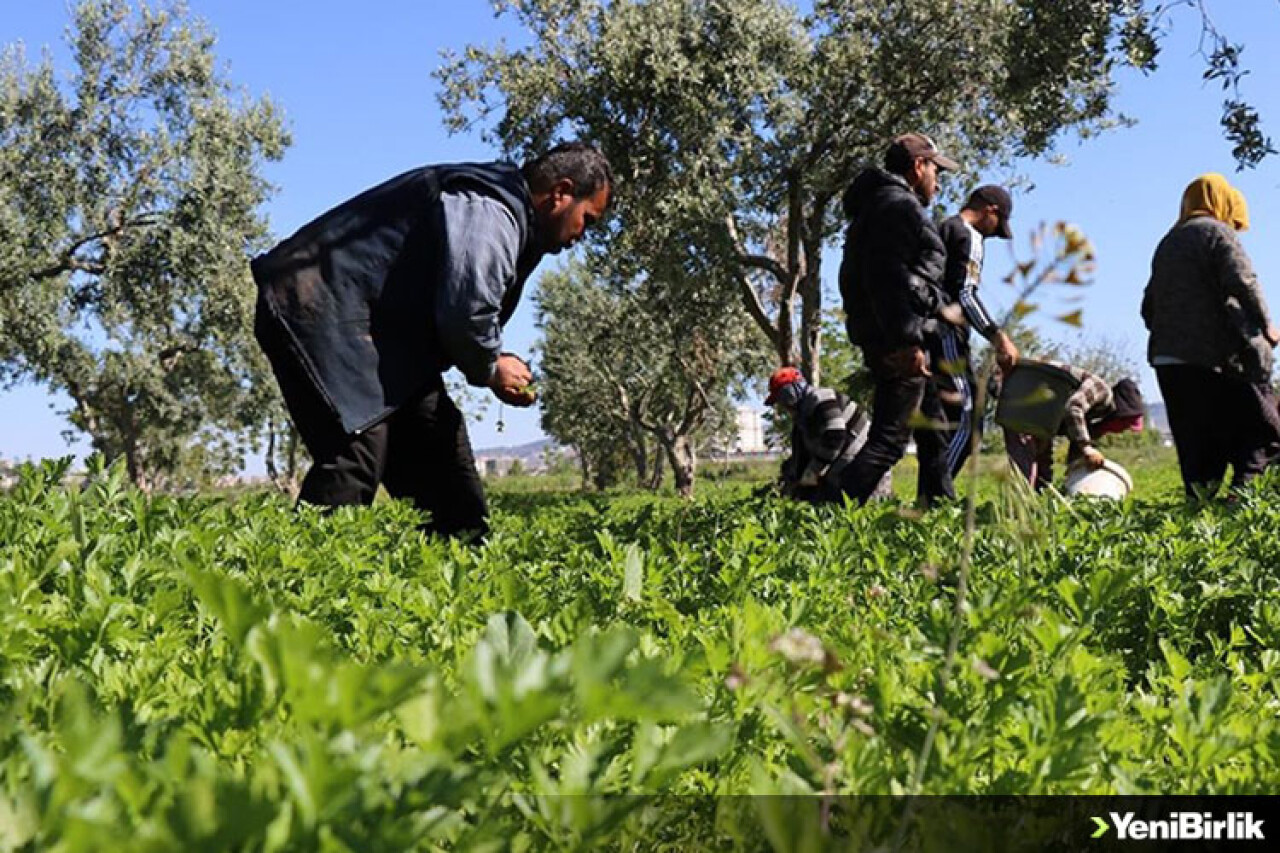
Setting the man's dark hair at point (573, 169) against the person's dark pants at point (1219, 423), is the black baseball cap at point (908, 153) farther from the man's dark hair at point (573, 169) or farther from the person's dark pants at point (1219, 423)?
the man's dark hair at point (573, 169)

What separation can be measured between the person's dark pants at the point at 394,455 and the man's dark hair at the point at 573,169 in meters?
1.05

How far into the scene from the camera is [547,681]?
858mm

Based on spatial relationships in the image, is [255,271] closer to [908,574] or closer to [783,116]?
[908,574]

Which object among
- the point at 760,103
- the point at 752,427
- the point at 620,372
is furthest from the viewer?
the point at 752,427

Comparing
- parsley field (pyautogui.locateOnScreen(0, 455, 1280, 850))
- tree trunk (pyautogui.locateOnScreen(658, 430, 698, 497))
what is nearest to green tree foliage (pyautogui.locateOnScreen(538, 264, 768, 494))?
tree trunk (pyautogui.locateOnScreen(658, 430, 698, 497))

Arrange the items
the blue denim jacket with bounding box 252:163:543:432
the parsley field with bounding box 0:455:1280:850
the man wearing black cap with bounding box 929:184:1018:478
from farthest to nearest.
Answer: the man wearing black cap with bounding box 929:184:1018:478 < the blue denim jacket with bounding box 252:163:543:432 < the parsley field with bounding box 0:455:1280:850

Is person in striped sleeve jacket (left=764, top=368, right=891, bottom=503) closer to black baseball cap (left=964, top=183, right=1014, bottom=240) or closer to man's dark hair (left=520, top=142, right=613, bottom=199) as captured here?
black baseball cap (left=964, top=183, right=1014, bottom=240)

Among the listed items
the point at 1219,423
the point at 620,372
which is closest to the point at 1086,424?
the point at 1219,423

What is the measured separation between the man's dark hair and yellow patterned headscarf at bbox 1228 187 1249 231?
4.34 m

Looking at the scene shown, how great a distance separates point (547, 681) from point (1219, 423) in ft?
23.3

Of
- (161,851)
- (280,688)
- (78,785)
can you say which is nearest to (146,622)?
(280,688)

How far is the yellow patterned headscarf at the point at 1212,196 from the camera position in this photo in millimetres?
7156

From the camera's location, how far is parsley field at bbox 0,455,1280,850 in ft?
2.77

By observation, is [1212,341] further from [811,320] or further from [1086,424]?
[811,320]
